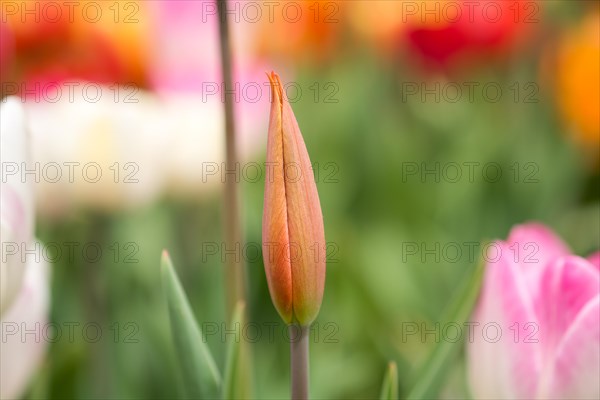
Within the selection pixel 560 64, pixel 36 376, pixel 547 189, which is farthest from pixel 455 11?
pixel 36 376

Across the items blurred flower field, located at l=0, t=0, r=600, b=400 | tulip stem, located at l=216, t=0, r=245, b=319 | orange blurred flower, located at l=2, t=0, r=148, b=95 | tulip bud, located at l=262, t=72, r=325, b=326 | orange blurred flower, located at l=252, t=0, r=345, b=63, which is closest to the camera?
tulip bud, located at l=262, t=72, r=325, b=326

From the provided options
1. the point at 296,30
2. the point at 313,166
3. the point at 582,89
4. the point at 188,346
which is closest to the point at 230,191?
the point at 188,346

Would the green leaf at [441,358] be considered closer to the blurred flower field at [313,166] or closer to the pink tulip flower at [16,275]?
the blurred flower field at [313,166]

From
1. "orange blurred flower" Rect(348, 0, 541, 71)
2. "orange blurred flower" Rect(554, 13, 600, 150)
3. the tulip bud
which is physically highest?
"orange blurred flower" Rect(348, 0, 541, 71)

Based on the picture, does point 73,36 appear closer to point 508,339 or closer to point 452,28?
point 452,28

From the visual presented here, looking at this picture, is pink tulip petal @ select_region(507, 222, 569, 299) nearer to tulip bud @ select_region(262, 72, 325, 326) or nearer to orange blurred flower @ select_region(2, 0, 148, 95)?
tulip bud @ select_region(262, 72, 325, 326)

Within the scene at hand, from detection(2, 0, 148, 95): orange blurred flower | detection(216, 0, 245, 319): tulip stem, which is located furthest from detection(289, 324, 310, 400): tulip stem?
detection(2, 0, 148, 95): orange blurred flower
